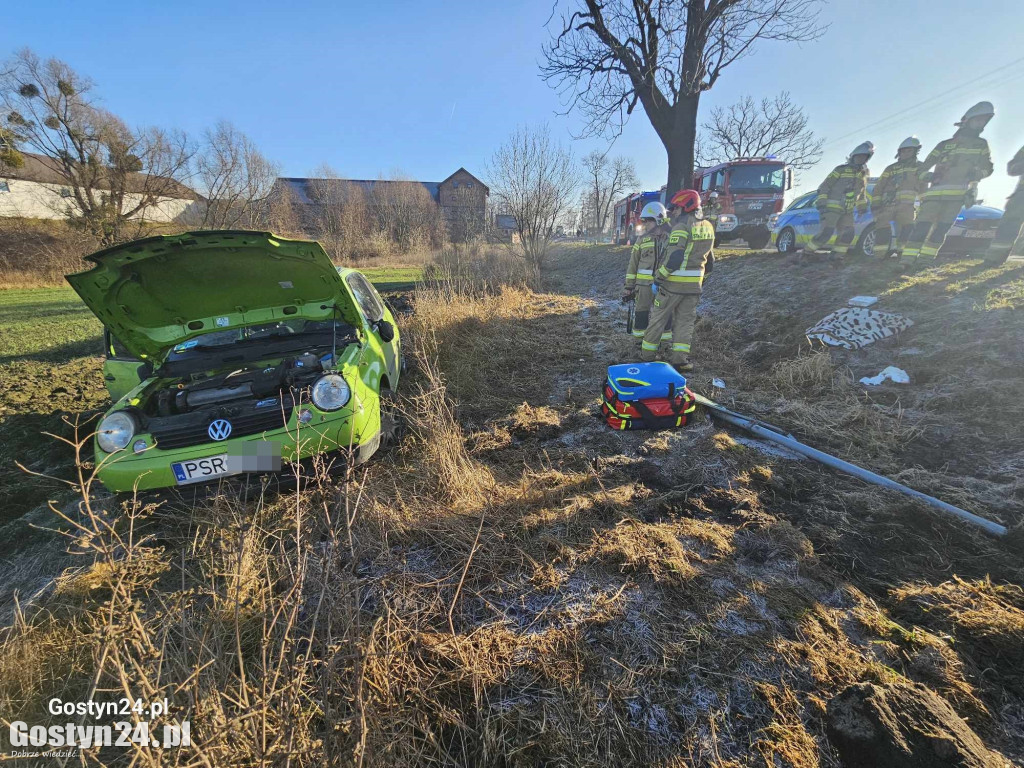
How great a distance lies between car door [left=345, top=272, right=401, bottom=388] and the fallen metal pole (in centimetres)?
298

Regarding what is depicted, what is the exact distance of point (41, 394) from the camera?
14.6 feet

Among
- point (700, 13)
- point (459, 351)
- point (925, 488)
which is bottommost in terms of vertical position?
point (925, 488)

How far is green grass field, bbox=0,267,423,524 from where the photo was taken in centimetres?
308

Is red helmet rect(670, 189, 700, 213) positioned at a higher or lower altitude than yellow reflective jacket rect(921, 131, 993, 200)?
Result: lower

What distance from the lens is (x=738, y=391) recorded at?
4363 mm

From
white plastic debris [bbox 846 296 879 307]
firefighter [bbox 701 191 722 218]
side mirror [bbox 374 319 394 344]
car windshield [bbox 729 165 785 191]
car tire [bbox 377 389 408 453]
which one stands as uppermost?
car windshield [bbox 729 165 785 191]

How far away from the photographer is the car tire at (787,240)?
8.37 meters

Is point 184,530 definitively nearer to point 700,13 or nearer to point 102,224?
point 700,13

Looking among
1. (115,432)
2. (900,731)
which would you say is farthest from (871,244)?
(115,432)

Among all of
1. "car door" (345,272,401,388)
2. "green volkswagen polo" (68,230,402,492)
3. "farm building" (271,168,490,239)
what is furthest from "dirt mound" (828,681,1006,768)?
"farm building" (271,168,490,239)

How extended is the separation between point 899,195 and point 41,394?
1235cm

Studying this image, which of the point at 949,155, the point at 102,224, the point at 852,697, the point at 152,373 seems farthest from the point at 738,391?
the point at 102,224

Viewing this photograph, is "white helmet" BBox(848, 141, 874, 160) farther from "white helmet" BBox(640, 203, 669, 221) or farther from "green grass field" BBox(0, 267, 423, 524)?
"green grass field" BBox(0, 267, 423, 524)

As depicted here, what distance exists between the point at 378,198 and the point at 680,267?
39.8m
